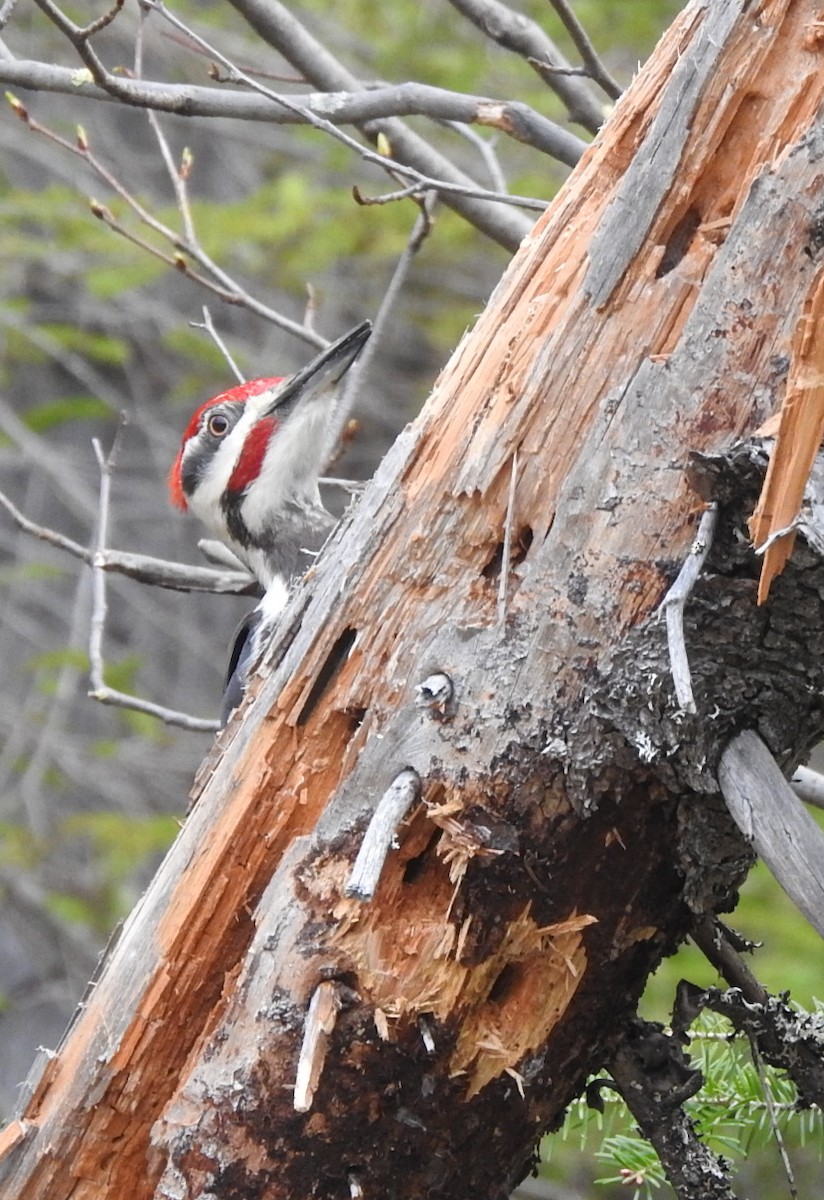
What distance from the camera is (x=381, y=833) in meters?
1.81

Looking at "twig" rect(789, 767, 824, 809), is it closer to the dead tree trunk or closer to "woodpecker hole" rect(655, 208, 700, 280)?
the dead tree trunk

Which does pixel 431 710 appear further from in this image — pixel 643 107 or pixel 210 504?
pixel 210 504

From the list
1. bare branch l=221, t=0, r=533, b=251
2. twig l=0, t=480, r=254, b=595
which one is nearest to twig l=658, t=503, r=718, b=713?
bare branch l=221, t=0, r=533, b=251

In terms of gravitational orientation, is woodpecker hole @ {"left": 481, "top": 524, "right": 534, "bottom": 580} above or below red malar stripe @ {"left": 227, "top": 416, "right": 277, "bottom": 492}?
below

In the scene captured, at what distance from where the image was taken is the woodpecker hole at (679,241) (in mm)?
1926

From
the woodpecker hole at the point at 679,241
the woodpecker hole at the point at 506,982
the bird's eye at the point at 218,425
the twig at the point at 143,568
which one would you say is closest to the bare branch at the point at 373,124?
the twig at the point at 143,568

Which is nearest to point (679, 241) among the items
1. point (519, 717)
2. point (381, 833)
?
point (519, 717)

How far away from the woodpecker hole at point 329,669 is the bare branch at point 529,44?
1.73 metres

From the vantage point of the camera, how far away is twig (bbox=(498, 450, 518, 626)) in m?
1.91

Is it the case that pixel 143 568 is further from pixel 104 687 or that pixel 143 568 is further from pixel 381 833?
pixel 381 833

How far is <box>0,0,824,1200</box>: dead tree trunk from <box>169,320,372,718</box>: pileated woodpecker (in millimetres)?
1515

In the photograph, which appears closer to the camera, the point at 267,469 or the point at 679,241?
the point at 679,241

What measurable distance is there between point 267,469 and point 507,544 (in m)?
2.00

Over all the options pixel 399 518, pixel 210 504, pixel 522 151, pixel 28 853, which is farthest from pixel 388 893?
pixel 522 151
